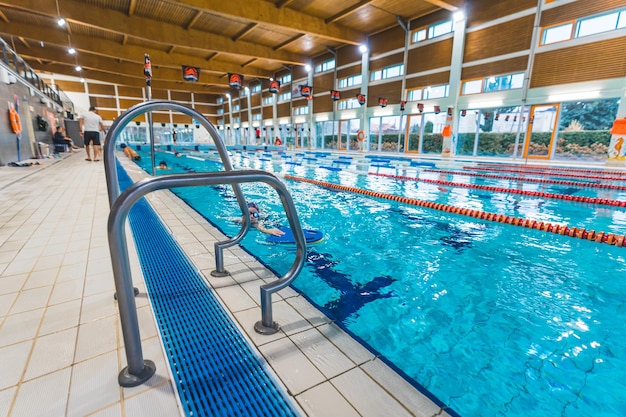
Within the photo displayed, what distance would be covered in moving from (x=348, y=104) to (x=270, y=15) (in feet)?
29.5

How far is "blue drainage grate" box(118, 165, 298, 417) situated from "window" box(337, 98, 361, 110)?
19532mm

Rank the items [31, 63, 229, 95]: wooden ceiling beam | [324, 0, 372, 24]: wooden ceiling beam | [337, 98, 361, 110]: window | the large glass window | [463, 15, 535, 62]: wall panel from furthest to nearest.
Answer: [31, 63, 229, 95]: wooden ceiling beam
[337, 98, 361, 110]: window
[324, 0, 372, 24]: wooden ceiling beam
[463, 15, 535, 62]: wall panel
the large glass window

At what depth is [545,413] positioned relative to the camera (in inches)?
51.4

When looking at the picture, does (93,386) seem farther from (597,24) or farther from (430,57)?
(430,57)

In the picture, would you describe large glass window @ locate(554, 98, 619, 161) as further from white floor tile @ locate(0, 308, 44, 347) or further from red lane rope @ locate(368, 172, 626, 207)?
white floor tile @ locate(0, 308, 44, 347)

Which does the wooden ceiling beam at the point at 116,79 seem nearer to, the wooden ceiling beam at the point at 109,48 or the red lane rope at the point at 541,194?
the wooden ceiling beam at the point at 109,48

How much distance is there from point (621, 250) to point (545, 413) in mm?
3132

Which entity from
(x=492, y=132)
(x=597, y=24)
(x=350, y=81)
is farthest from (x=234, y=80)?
(x=597, y=24)

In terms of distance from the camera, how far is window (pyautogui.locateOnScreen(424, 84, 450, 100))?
49.1ft

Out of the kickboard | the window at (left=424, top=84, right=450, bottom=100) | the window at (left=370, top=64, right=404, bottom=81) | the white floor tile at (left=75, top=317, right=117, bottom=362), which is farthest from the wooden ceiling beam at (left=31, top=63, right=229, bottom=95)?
the white floor tile at (left=75, top=317, right=117, bottom=362)

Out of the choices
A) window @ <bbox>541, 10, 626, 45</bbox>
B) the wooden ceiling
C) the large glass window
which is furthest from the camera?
the wooden ceiling

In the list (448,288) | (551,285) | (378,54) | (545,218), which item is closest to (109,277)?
(448,288)

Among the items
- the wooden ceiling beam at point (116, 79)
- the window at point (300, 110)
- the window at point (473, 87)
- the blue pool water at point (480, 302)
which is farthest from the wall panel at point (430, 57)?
the wooden ceiling beam at point (116, 79)

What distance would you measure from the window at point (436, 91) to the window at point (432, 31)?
2481 mm
